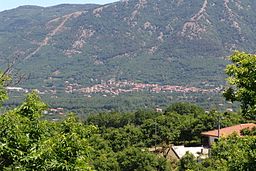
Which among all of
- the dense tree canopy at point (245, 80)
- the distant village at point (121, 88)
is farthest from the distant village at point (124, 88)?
the dense tree canopy at point (245, 80)

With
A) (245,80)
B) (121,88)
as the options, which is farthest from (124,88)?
(245,80)

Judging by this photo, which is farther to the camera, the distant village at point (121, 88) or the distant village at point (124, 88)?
the distant village at point (124, 88)

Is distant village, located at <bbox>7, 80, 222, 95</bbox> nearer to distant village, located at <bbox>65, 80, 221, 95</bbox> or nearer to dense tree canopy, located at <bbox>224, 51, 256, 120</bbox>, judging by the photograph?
distant village, located at <bbox>65, 80, 221, 95</bbox>

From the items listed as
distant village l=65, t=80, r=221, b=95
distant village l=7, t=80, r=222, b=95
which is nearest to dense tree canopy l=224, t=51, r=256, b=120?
distant village l=7, t=80, r=222, b=95

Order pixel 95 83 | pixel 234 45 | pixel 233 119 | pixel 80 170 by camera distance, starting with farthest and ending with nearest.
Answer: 1. pixel 234 45
2. pixel 95 83
3. pixel 233 119
4. pixel 80 170

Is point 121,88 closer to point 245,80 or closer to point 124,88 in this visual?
point 124,88

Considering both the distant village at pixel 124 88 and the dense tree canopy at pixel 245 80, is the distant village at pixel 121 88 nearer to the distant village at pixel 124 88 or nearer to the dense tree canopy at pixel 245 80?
the distant village at pixel 124 88

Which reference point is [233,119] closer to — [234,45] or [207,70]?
[207,70]

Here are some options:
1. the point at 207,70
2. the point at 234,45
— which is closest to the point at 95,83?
the point at 207,70

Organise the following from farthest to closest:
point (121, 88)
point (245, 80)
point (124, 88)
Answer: point (121, 88) → point (124, 88) → point (245, 80)

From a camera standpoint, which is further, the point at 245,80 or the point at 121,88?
the point at 121,88

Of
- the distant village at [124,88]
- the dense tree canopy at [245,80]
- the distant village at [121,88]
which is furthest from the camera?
the distant village at [124,88]
